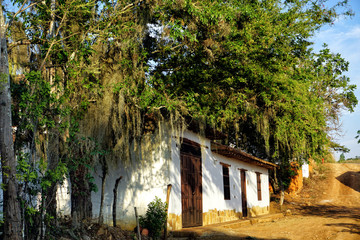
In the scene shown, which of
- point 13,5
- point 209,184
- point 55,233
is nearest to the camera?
point 55,233

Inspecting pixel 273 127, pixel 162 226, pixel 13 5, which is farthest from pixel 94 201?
pixel 273 127

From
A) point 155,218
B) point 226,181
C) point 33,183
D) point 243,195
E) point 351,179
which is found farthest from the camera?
point 351,179

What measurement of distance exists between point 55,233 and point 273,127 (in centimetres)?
1085

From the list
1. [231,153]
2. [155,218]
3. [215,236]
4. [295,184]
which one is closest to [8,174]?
[155,218]

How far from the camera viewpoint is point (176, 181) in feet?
36.1

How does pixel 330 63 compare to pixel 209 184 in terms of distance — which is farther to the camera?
pixel 330 63

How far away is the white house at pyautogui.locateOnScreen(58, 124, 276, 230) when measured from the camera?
1064 centimetres

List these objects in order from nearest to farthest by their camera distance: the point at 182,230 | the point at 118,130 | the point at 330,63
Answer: the point at 118,130, the point at 182,230, the point at 330,63

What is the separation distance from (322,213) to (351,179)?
41.7 feet

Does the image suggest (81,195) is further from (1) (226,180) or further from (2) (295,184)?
(2) (295,184)

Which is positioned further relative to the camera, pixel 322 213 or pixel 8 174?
pixel 322 213

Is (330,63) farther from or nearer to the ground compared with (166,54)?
farther from the ground

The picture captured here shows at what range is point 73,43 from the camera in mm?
8352

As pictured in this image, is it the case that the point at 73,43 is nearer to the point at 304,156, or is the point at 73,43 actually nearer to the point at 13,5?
the point at 13,5
